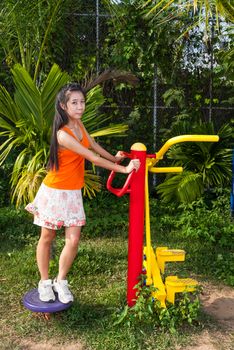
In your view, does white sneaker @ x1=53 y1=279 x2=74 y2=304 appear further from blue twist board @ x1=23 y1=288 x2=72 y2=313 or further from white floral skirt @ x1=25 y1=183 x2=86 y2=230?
white floral skirt @ x1=25 y1=183 x2=86 y2=230

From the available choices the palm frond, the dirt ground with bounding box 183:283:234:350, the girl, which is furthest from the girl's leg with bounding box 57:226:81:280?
the palm frond

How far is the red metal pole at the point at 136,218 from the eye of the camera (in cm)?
311

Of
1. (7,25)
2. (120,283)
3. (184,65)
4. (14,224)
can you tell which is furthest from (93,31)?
(120,283)

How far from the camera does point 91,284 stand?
12.6 feet

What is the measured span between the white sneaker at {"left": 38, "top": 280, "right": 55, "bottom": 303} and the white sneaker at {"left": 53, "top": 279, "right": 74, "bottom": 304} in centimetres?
5

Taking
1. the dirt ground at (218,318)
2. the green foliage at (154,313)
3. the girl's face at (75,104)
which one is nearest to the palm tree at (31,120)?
the girl's face at (75,104)

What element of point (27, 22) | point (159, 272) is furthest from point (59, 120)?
point (27, 22)

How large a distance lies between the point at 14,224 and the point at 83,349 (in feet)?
9.36

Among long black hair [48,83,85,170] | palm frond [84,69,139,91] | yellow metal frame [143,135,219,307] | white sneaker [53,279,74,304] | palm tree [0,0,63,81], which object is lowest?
white sneaker [53,279,74,304]

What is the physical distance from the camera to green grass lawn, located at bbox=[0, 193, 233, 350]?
300cm

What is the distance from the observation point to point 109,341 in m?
2.93

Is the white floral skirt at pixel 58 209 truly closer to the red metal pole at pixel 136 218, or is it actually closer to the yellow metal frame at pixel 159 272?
the red metal pole at pixel 136 218

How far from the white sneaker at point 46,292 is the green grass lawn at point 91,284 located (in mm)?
186

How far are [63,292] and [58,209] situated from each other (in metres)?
0.56
